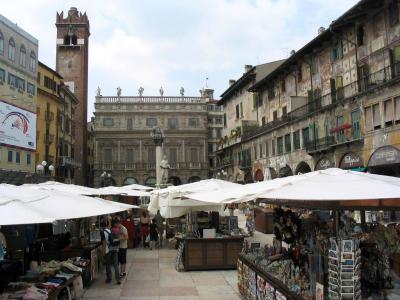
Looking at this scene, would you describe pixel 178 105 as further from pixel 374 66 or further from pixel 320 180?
pixel 320 180

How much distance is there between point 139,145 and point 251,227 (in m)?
49.1

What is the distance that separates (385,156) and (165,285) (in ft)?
52.4

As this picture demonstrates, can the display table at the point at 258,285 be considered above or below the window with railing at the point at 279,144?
below

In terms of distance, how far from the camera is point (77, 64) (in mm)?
62094

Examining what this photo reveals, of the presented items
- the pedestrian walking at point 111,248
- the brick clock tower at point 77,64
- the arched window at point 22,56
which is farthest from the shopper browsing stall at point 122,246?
the brick clock tower at point 77,64

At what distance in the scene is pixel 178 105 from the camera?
68.9m

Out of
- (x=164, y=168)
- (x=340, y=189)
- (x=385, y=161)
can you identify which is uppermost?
(x=164, y=168)

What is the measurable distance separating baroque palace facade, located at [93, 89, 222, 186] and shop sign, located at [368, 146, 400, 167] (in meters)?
45.9

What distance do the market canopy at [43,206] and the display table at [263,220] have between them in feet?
48.3

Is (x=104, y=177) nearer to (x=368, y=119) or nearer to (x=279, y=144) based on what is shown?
(x=279, y=144)

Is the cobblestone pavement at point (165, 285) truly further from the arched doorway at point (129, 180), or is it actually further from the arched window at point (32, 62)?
the arched doorway at point (129, 180)

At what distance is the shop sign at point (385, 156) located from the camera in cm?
2152

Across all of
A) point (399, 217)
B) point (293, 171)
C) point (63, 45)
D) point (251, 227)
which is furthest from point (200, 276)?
point (63, 45)

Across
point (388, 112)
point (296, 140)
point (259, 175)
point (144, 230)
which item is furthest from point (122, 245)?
point (259, 175)
